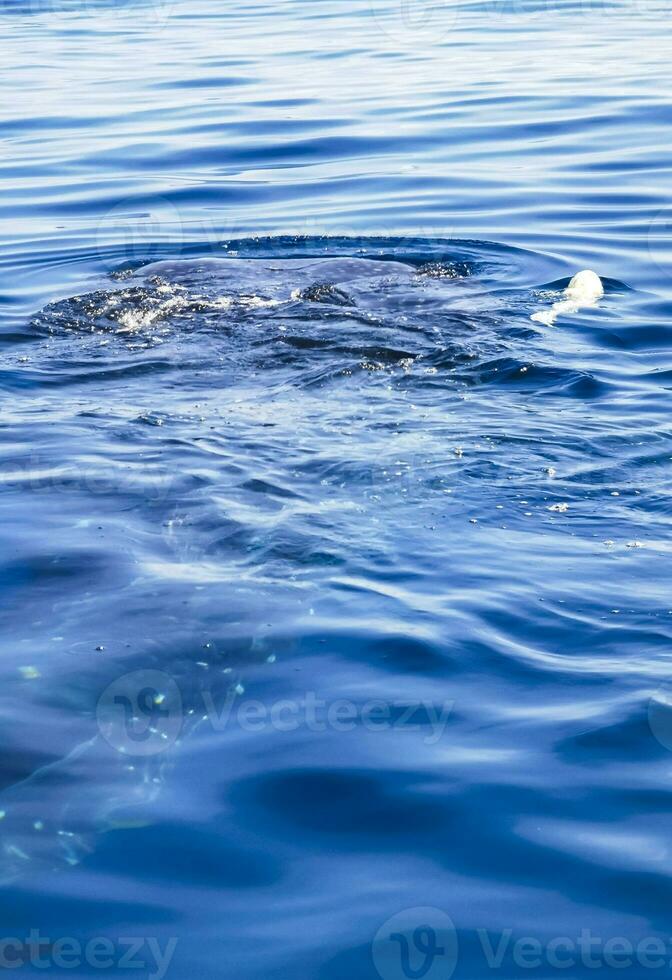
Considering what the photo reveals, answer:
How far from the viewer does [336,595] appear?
16.0ft

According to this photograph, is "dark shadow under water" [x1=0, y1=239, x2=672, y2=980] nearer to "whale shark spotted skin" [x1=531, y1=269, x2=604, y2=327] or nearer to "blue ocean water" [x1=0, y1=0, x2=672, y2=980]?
"blue ocean water" [x1=0, y1=0, x2=672, y2=980]

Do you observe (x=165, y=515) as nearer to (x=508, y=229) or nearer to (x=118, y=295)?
(x=118, y=295)

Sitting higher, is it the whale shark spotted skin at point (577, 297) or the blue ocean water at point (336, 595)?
the whale shark spotted skin at point (577, 297)

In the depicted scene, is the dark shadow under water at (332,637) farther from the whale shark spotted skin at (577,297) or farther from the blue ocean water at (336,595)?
the whale shark spotted skin at (577,297)

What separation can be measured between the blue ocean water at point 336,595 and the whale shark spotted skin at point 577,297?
0.05m

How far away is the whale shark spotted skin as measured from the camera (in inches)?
330

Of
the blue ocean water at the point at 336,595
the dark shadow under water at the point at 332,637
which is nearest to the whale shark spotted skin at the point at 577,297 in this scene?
the blue ocean water at the point at 336,595

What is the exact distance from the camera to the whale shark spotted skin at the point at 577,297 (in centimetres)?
838

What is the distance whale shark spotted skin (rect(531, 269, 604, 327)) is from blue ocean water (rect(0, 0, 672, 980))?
0.05m

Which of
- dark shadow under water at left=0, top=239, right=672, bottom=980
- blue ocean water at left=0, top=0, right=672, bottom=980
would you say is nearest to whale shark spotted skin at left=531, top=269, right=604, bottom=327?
blue ocean water at left=0, top=0, right=672, bottom=980

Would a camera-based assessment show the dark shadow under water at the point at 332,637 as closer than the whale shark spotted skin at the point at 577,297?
Yes

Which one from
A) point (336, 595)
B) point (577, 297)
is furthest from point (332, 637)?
point (577, 297)

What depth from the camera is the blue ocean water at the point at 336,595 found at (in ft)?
10.7

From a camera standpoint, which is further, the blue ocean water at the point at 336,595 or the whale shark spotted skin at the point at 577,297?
the whale shark spotted skin at the point at 577,297
